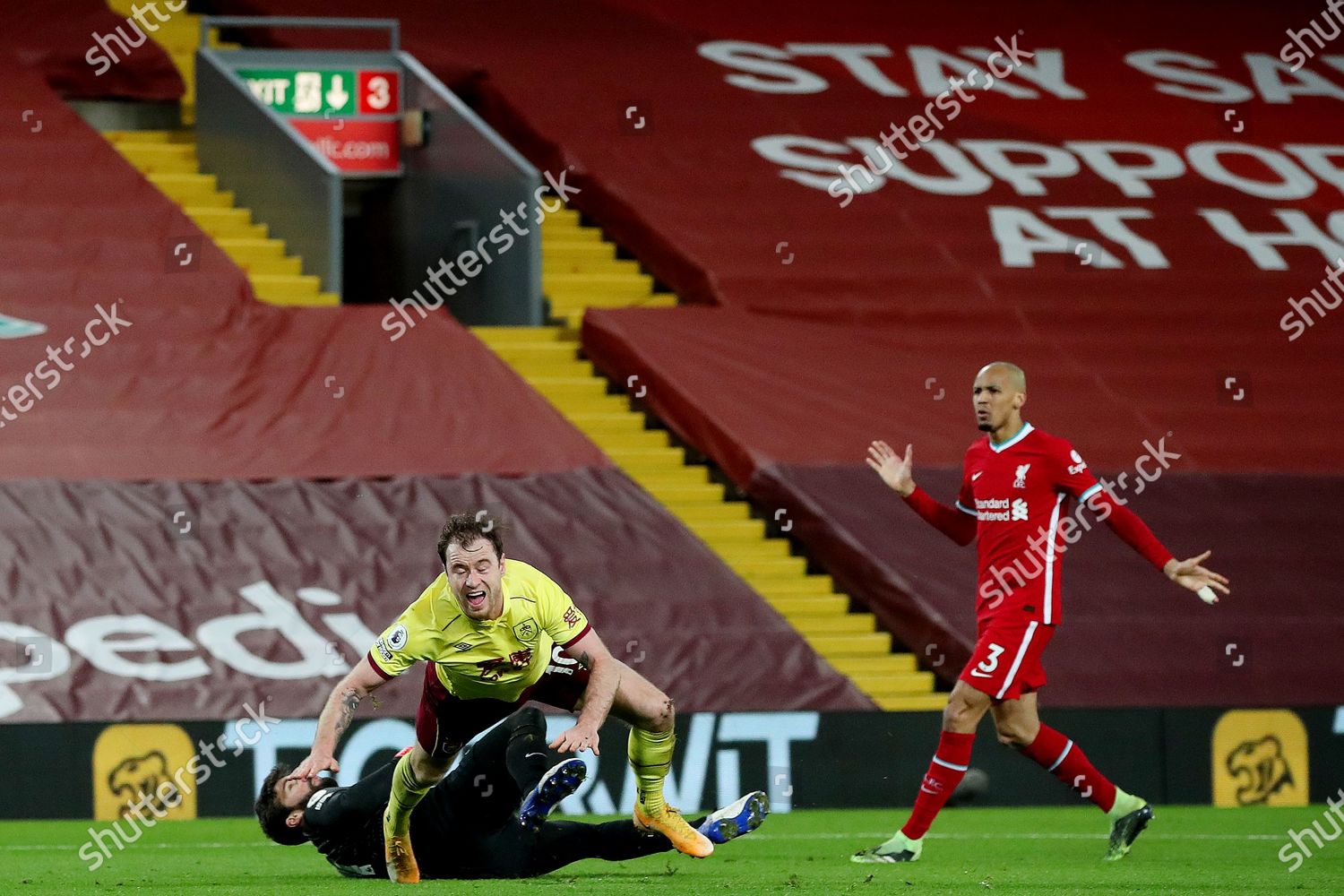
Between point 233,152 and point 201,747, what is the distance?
24.9 feet

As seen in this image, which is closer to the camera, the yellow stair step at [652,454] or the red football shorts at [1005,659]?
the red football shorts at [1005,659]

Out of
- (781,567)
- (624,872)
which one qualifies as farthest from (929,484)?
(624,872)

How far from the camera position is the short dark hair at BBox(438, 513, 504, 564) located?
7152mm

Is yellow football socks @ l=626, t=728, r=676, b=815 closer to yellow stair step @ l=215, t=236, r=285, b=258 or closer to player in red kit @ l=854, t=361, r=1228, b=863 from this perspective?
player in red kit @ l=854, t=361, r=1228, b=863

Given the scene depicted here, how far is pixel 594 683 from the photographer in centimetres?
736

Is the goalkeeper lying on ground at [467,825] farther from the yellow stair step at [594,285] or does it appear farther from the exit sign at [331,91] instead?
the exit sign at [331,91]

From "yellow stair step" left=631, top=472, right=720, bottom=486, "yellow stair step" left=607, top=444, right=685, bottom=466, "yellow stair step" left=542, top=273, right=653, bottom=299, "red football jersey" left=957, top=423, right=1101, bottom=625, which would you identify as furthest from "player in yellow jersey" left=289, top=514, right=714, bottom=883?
"yellow stair step" left=542, top=273, right=653, bottom=299

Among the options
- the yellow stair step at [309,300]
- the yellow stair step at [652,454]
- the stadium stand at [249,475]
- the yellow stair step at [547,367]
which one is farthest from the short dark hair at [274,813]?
the yellow stair step at [309,300]

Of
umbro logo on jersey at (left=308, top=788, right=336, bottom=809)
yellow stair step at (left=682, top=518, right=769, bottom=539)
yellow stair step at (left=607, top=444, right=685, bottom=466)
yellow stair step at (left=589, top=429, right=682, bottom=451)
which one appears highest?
umbro logo on jersey at (left=308, top=788, right=336, bottom=809)

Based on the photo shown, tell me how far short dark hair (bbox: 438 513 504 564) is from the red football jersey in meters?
2.55

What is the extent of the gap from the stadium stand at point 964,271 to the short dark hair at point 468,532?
24.4 ft

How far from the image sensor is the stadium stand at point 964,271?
1502 cm

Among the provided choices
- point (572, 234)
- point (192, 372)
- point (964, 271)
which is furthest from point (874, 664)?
point (572, 234)

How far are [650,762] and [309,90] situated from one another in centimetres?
1171
